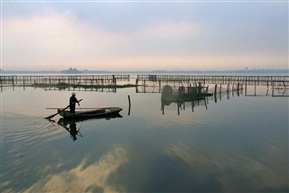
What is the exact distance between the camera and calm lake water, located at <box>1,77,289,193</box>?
10.7 metres

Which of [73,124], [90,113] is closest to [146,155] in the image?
[73,124]

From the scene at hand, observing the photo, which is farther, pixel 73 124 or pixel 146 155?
pixel 73 124

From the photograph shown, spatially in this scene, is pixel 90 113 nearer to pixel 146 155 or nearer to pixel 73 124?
A: pixel 73 124

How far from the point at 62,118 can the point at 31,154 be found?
410 inches

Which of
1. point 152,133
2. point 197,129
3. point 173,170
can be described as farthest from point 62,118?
point 173,170

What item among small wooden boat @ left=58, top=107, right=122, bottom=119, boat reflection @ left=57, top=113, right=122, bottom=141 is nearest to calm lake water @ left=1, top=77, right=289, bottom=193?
boat reflection @ left=57, top=113, right=122, bottom=141

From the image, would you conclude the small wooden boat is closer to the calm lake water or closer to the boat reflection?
the boat reflection

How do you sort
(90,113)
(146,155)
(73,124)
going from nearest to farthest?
1. (146,155)
2. (73,124)
3. (90,113)

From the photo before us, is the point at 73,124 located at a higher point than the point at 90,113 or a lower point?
lower

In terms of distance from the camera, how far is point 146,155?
46.0 ft

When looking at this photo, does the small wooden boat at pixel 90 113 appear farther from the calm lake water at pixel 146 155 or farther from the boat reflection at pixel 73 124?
the calm lake water at pixel 146 155

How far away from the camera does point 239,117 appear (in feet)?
81.8

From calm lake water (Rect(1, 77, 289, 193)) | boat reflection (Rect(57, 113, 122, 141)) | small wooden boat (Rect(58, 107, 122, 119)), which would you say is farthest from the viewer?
small wooden boat (Rect(58, 107, 122, 119))

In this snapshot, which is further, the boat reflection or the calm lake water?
the boat reflection
